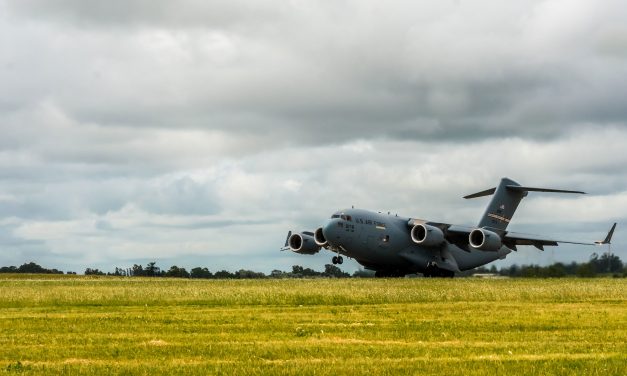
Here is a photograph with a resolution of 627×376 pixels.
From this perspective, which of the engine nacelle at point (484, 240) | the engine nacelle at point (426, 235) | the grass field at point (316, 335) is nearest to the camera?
the grass field at point (316, 335)

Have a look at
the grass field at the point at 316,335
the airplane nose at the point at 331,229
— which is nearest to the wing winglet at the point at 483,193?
the airplane nose at the point at 331,229

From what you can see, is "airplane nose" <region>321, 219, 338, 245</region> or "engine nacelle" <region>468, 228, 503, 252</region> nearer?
"airplane nose" <region>321, 219, 338, 245</region>

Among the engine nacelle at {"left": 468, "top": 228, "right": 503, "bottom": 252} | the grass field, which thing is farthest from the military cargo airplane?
the grass field

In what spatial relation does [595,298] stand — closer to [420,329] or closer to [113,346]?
[420,329]

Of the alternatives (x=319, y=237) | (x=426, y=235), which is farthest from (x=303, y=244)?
(x=426, y=235)

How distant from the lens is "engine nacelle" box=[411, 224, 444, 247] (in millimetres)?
63500

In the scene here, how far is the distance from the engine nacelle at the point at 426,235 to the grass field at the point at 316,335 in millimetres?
25431

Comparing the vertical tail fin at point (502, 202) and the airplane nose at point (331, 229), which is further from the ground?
the vertical tail fin at point (502, 202)

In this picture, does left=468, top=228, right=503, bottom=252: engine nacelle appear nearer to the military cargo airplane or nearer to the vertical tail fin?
the military cargo airplane

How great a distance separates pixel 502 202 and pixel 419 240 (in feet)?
38.3

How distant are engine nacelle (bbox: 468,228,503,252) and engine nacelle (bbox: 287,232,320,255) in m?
12.9

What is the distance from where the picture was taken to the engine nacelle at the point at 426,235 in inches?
2500

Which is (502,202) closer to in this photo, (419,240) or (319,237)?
A: (419,240)

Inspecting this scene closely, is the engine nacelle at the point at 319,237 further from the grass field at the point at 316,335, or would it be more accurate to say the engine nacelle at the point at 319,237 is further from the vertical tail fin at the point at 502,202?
the grass field at the point at 316,335
